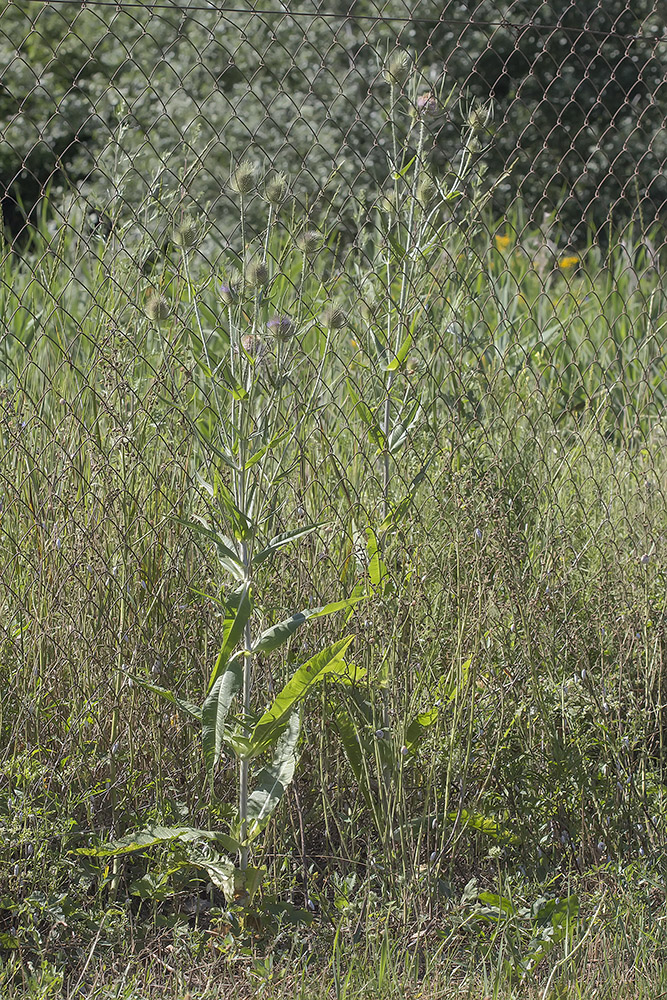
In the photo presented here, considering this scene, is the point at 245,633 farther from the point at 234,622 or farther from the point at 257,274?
the point at 257,274

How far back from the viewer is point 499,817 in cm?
246

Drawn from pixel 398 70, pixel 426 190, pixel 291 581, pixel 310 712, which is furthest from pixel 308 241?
pixel 310 712

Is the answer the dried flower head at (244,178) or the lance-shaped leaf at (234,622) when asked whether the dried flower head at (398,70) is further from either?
the lance-shaped leaf at (234,622)

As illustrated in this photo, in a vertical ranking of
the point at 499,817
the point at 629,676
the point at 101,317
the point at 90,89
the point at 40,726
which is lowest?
the point at 90,89

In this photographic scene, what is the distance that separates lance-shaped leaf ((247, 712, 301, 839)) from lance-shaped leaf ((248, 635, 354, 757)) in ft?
0.34

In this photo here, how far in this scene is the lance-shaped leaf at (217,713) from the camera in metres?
2.05

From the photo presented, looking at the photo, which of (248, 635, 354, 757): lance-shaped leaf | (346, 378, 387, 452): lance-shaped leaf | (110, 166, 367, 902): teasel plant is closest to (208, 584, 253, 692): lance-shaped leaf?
(110, 166, 367, 902): teasel plant

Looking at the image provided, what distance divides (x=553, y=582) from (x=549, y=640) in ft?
0.90

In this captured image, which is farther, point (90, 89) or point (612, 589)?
point (90, 89)

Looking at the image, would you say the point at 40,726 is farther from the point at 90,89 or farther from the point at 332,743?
the point at 90,89

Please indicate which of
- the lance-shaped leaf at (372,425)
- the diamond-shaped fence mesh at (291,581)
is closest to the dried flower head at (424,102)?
the diamond-shaped fence mesh at (291,581)

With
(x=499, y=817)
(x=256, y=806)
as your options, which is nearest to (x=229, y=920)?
(x=256, y=806)

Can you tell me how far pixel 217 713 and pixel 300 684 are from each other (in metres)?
0.18

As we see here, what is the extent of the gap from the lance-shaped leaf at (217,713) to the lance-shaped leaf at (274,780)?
14 centimetres
